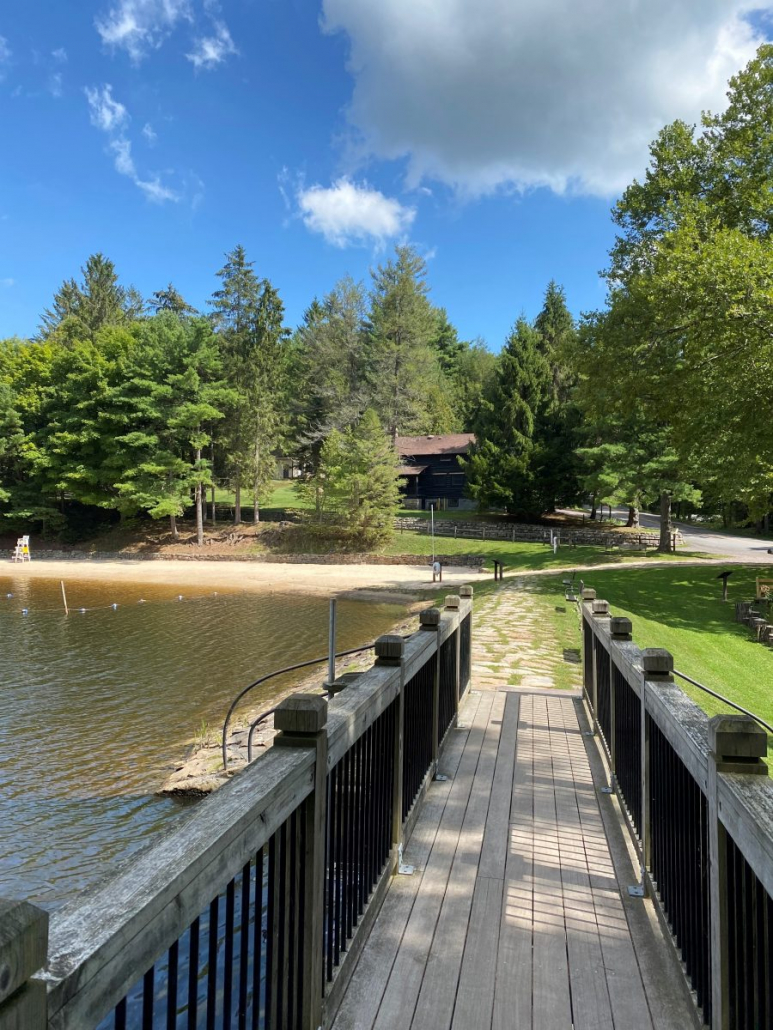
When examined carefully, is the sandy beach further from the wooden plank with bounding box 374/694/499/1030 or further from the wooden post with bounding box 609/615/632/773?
the wooden plank with bounding box 374/694/499/1030

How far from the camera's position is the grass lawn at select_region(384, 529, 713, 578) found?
2789 cm

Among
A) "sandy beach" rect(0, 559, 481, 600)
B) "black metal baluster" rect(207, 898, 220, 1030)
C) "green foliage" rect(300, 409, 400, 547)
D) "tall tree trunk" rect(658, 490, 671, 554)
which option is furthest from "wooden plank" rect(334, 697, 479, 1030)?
"green foliage" rect(300, 409, 400, 547)

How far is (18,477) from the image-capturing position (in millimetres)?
42094

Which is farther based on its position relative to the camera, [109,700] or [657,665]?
[109,700]

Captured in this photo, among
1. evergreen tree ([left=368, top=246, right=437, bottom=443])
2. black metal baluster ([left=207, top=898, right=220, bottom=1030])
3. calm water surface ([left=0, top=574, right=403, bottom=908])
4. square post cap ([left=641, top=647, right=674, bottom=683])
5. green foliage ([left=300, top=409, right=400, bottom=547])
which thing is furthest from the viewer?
evergreen tree ([left=368, top=246, right=437, bottom=443])

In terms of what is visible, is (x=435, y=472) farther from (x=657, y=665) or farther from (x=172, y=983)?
(x=172, y=983)

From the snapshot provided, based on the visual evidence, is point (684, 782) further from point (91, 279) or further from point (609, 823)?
point (91, 279)

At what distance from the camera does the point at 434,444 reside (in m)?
50.0

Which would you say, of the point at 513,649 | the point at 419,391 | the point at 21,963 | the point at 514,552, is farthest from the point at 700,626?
the point at 419,391

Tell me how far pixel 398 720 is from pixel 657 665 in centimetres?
139

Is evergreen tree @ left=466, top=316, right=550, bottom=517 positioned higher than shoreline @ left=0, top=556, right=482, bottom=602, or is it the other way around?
evergreen tree @ left=466, top=316, right=550, bottom=517

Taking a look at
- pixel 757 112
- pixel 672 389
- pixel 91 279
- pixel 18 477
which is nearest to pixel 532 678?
pixel 672 389

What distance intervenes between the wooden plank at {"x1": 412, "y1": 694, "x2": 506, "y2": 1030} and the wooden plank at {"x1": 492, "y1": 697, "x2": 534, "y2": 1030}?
18 cm

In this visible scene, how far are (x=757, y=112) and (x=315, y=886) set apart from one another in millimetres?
20803
